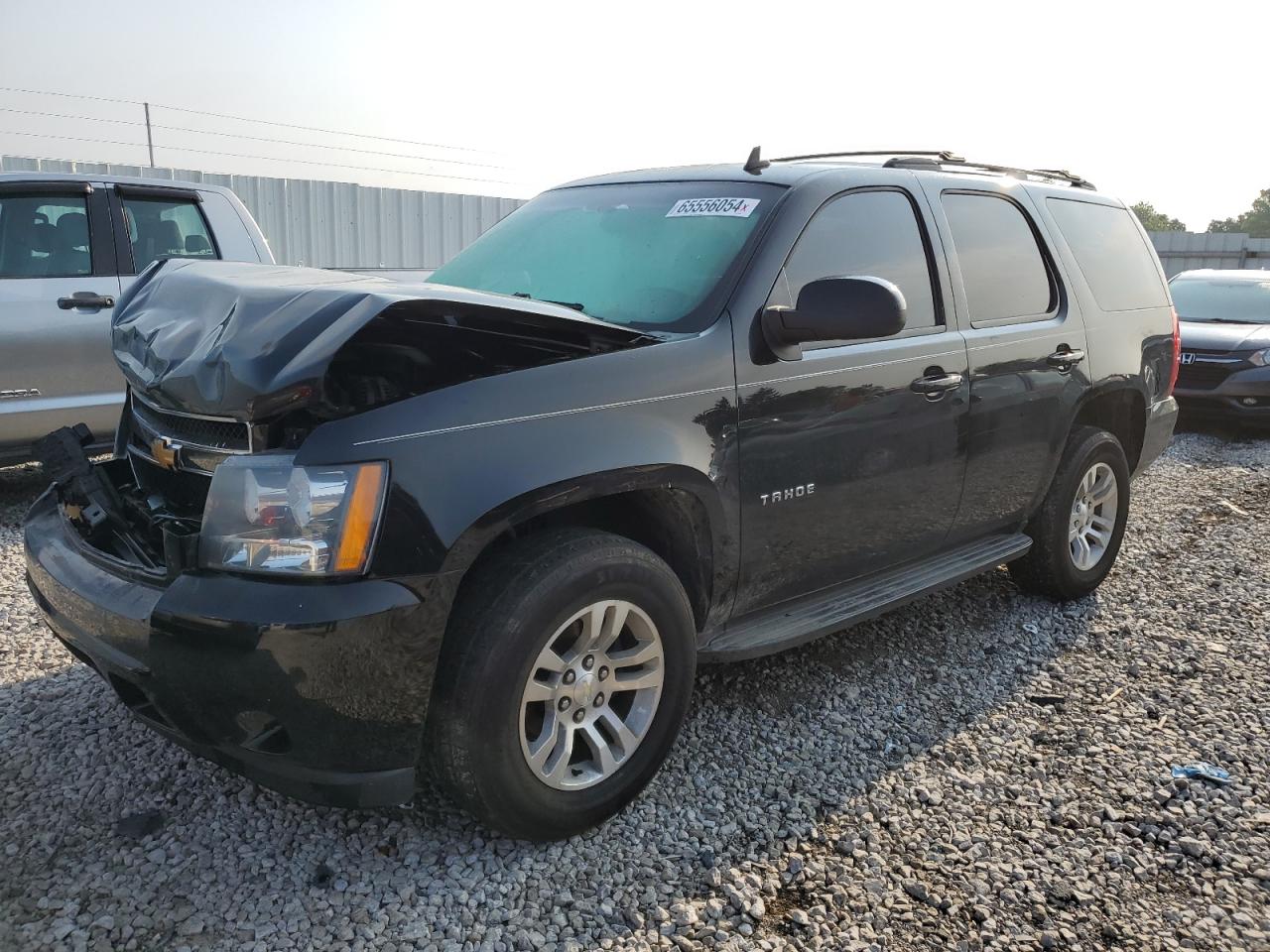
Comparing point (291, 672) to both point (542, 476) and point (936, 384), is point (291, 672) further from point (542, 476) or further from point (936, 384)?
point (936, 384)

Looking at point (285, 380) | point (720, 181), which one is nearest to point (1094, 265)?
point (720, 181)

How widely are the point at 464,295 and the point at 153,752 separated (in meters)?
1.83

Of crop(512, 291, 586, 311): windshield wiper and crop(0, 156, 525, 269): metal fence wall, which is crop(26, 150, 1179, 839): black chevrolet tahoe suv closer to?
crop(512, 291, 586, 311): windshield wiper

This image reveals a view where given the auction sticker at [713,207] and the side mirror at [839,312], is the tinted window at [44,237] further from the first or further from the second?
the side mirror at [839,312]

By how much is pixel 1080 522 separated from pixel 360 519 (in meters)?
3.72

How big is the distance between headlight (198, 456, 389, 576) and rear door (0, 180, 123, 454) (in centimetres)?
389

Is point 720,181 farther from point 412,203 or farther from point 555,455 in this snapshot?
point 412,203

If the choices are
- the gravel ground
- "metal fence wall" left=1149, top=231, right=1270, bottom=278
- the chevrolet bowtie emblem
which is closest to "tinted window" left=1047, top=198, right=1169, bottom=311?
the gravel ground

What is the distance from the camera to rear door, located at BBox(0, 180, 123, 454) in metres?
5.63

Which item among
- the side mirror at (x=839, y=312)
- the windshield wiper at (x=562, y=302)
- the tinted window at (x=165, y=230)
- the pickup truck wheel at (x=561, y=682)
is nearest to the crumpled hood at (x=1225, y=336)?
the side mirror at (x=839, y=312)

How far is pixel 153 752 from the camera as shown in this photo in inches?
123

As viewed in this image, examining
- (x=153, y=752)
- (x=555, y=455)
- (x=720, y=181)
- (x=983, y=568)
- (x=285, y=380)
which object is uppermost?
(x=720, y=181)

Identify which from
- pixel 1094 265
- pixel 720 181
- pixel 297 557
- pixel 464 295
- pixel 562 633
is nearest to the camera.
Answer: pixel 297 557

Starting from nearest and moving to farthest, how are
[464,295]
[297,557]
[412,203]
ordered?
[297,557] → [464,295] → [412,203]
